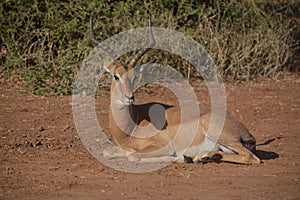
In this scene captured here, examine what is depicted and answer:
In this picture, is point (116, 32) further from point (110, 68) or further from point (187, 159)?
point (187, 159)

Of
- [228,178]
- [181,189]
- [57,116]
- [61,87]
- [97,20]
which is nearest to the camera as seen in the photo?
[181,189]

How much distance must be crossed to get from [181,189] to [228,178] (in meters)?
0.67

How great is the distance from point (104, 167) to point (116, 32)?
5252 millimetres

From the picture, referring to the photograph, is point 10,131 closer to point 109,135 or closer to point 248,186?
point 109,135

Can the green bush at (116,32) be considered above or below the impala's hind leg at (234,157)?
above

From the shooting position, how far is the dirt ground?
570 cm

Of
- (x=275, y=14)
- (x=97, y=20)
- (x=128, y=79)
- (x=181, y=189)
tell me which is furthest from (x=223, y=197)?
(x=275, y=14)

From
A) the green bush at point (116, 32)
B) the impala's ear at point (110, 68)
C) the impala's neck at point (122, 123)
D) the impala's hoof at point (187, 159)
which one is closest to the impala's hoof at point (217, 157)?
the impala's hoof at point (187, 159)

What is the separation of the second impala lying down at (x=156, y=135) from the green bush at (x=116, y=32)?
3.18 metres

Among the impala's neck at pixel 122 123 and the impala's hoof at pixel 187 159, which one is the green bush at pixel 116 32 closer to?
the impala's neck at pixel 122 123

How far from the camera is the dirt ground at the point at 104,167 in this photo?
570 cm

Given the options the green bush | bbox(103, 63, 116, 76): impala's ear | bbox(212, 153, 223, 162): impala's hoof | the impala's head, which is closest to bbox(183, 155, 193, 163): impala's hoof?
bbox(212, 153, 223, 162): impala's hoof

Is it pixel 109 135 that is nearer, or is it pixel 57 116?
pixel 109 135

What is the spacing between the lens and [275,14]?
1289cm
